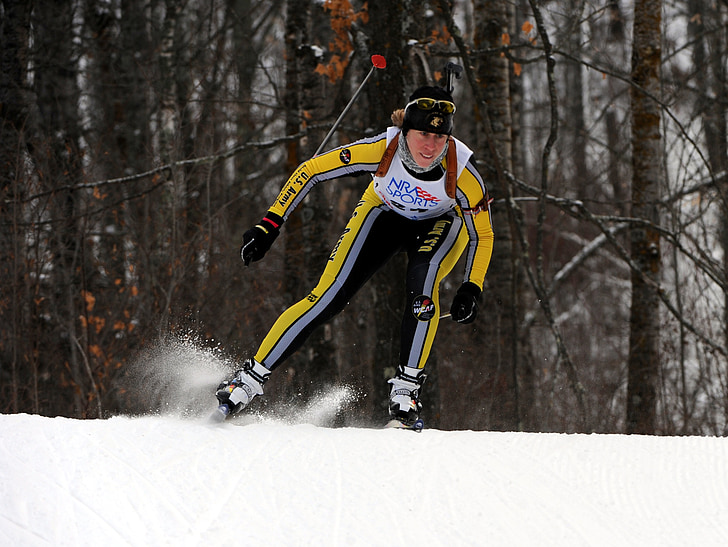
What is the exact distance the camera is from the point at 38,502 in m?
2.58

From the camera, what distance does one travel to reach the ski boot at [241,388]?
3818 millimetres

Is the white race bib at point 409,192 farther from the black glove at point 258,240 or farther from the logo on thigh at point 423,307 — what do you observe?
the black glove at point 258,240

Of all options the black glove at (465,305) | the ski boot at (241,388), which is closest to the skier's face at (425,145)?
the black glove at (465,305)

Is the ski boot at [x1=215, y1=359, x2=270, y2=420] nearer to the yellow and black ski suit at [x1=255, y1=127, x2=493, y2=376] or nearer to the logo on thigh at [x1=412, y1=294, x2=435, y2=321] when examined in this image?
the yellow and black ski suit at [x1=255, y1=127, x2=493, y2=376]

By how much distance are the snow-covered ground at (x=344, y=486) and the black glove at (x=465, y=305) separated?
0.59 meters

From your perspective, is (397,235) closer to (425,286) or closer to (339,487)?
(425,286)

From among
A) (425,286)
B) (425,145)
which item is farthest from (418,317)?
(425,145)

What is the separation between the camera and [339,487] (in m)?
3.00

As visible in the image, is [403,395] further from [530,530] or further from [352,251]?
[530,530]

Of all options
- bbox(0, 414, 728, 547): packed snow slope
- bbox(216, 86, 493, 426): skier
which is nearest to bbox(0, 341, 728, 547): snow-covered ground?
bbox(0, 414, 728, 547): packed snow slope

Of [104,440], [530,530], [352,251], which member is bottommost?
[530,530]

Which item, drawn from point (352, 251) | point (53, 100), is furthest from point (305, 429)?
point (53, 100)

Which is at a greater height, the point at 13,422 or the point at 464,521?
the point at 13,422

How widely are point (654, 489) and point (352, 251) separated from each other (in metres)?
1.86
